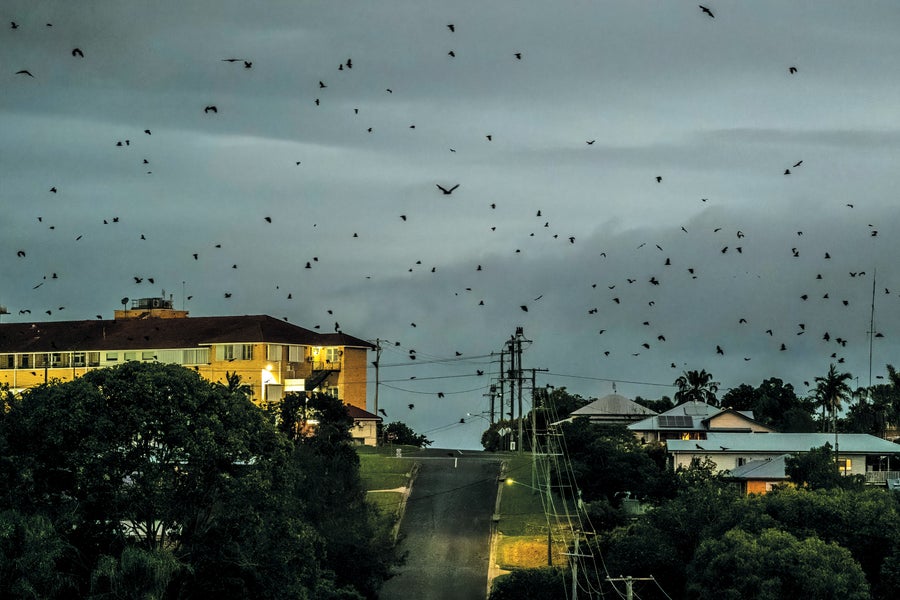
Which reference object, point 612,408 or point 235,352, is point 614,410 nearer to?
point 612,408

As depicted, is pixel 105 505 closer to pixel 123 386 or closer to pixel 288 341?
pixel 123 386

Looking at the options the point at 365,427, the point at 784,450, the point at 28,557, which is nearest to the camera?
the point at 28,557

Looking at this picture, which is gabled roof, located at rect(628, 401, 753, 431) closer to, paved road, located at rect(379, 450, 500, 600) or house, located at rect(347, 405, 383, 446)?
paved road, located at rect(379, 450, 500, 600)

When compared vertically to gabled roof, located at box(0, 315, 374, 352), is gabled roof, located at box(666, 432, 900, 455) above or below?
below

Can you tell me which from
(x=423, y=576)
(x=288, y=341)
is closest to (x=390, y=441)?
(x=288, y=341)

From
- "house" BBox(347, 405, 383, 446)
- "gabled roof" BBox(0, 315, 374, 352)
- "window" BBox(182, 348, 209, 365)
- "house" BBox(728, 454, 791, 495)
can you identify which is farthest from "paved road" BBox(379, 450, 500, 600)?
"window" BBox(182, 348, 209, 365)

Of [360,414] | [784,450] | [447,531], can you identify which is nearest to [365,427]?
[360,414]

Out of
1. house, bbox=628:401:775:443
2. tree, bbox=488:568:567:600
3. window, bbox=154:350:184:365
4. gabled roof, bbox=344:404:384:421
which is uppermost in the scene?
window, bbox=154:350:184:365
